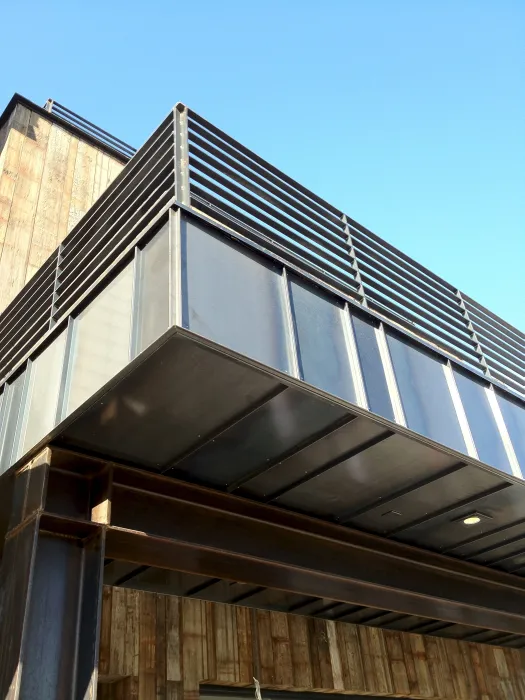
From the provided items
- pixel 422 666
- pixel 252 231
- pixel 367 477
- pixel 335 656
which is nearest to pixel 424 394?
pixel 367 477

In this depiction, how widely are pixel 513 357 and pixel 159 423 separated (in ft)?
30.5

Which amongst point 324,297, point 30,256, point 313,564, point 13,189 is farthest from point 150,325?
point 13,189

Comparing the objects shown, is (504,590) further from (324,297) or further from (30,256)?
(30,256)

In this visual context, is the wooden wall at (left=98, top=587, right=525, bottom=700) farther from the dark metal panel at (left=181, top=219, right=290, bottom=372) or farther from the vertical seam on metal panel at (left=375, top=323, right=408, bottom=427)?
the dark metal panel at (left=181, top=219, right=290, bottom=372)

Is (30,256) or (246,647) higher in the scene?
(30,256)

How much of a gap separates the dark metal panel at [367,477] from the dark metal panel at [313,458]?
0.17 meters

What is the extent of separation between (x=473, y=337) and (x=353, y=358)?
5322 millimetres

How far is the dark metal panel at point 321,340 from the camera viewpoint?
7.36m

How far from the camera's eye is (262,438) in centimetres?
783

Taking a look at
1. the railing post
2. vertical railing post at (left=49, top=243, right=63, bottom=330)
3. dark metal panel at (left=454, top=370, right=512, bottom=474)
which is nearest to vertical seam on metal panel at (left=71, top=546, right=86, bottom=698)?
vertical railing post at (left=49, top=243, right=63, bottom=330)

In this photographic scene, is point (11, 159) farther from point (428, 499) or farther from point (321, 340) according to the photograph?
point (428, 499)

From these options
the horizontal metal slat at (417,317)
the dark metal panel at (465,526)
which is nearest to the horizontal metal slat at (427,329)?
the horizontal metal slat at (417,317)

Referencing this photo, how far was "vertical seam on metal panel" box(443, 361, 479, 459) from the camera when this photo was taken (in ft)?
29.3

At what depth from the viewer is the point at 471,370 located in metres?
10.3
